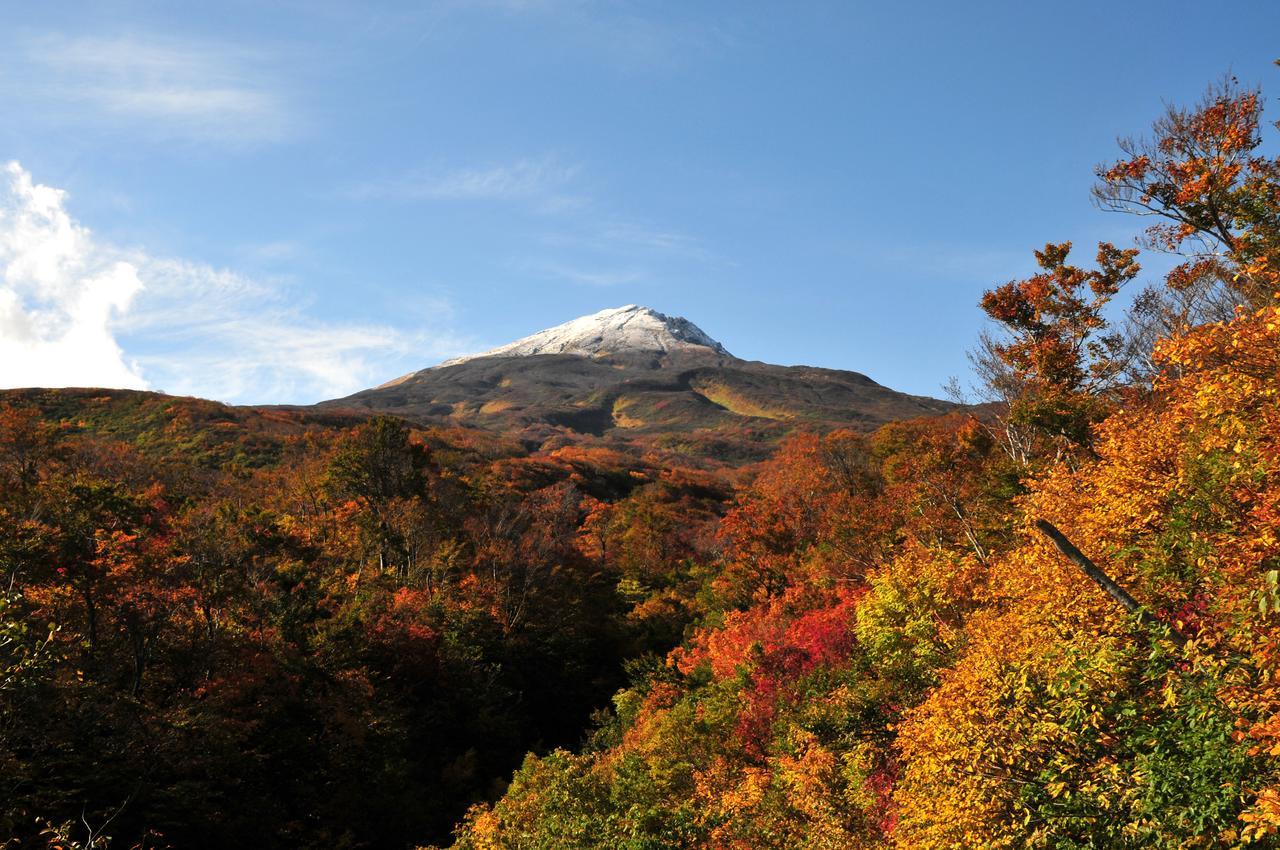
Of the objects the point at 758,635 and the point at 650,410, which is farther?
the point at 650,410

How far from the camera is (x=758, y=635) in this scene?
107 ft

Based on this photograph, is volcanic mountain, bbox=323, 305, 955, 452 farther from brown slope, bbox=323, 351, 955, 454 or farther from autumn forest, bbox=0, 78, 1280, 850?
autumn forest, bbox=0, 78, 1280, 850

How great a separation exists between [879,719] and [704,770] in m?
7.29

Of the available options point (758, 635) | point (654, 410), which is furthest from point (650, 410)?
point (758, 635)

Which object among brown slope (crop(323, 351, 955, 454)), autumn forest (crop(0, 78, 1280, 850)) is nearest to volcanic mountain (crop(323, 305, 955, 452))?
brown slope (crop(323, 351, 955, 454))

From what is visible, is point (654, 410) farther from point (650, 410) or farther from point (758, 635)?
point (758, 635)

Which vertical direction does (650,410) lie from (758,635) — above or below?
above

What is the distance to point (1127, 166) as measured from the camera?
2245 centimetres

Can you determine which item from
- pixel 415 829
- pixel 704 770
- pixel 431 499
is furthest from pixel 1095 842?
pixel 431 499

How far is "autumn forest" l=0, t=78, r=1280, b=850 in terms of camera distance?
1085 cm

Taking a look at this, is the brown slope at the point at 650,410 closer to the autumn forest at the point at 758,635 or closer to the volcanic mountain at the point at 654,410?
the volcanic mountain at the point at 654,410

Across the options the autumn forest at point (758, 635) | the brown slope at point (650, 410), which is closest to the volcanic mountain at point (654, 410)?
the brown slope at point (650, 410)

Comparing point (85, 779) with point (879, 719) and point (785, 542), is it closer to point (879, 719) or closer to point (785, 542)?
point (879, 719)

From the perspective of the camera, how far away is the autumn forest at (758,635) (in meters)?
10.9
